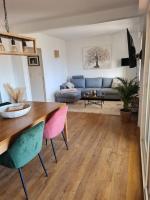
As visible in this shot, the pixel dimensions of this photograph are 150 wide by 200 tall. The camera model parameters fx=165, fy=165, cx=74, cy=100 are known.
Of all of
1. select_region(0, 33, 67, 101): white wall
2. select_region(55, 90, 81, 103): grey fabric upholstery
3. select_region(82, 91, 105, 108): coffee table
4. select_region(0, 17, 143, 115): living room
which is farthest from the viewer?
select_region(55, 90, 81, 103): grey fabric upholstery

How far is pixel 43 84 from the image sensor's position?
18.8 feet

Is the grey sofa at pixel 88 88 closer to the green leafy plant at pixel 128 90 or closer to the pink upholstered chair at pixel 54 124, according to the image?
the green leafy plant at pixel 128 90

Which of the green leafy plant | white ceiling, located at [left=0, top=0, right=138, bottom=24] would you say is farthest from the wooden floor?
white ceiling, located at [left=0, top=0, right=138, bottom=24]

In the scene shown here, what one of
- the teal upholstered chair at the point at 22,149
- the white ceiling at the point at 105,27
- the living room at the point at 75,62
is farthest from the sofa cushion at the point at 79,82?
the teal upholstered chair at the point at 22,149

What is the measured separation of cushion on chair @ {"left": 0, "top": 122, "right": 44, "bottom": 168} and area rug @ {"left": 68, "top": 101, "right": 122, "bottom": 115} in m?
3.14

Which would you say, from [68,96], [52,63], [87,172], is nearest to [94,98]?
[68,96]

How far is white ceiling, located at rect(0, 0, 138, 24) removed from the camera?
268 cm

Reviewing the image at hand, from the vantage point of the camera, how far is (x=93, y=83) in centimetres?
677

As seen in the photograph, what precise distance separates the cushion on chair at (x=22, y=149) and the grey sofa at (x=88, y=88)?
3.99 meters

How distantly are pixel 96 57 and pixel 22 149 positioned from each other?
5.82 m

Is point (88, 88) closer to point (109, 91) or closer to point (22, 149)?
point (109, 91)

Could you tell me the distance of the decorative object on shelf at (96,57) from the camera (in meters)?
6.72

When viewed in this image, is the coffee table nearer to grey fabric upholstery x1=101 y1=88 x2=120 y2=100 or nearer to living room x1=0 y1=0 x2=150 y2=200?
living room x1=0 y1=0 x2=150 y2=200

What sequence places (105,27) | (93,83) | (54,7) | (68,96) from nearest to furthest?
(54,7)
(105,27)
(68,96)
(93,83)
